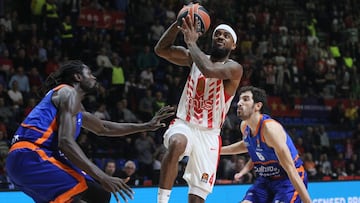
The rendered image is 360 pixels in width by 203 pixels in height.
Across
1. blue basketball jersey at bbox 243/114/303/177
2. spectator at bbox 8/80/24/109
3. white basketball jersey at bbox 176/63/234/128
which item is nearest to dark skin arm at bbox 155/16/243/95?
white basketball jersey at bbox 176/63/234/128

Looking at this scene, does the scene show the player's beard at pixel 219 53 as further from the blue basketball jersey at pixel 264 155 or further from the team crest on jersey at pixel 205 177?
the team crest on jersey at pixel 205 177

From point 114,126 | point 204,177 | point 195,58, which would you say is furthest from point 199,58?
point 204,177

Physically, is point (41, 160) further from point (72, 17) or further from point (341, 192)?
point (72, 17)

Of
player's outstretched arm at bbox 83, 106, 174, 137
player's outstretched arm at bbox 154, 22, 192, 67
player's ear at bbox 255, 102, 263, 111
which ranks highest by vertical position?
player's outstretched arm at bbox 154, 22, 192, 67

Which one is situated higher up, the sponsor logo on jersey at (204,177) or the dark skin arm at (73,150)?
the dark skin arm at (73,150)

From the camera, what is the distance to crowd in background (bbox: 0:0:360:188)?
1141 cm

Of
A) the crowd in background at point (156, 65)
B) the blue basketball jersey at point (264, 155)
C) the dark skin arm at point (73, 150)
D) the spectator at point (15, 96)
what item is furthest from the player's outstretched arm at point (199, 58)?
the spectator at point (15, 96)

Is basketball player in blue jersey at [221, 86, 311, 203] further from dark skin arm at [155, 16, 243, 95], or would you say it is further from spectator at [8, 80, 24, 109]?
spectator at [8, 80, 24, 109]

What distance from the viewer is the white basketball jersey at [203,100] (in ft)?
20.7

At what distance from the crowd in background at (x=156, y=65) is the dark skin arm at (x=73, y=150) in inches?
191

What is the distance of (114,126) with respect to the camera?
19.3 feet

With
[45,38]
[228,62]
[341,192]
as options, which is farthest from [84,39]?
[228,62]

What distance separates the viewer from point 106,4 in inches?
565

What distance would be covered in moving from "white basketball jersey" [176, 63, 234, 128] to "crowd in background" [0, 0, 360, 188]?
12.7 ft
